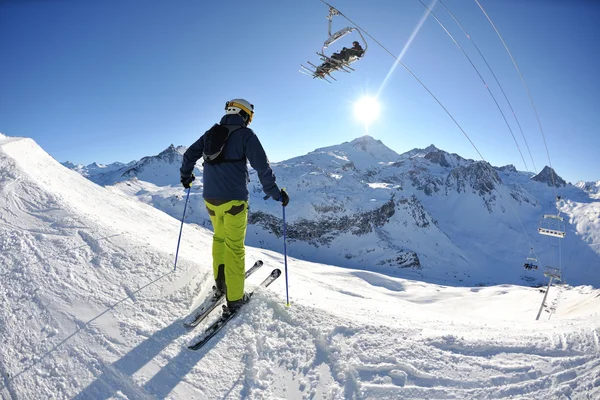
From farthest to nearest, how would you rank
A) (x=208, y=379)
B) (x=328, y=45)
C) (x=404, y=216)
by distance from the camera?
(x=404, y=216) → (x=328, y=45) → (x=208, y=379)

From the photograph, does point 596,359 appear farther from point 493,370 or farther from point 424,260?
point 424,260

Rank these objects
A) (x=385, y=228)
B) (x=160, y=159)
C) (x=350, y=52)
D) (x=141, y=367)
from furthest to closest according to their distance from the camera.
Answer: (x=160, y=159) < (x=385, y=228) < (x=350, y=52) < (x=141, y=367)

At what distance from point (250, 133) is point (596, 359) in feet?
15.9

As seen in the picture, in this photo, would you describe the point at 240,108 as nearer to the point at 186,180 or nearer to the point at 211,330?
the point at 186,180

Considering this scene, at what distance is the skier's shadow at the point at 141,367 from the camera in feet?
8.33

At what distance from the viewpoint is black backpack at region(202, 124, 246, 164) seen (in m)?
3.80

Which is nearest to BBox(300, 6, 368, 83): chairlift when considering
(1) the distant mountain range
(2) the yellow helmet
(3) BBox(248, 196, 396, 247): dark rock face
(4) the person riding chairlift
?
(4) the person riding chairlift

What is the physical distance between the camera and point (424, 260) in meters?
81.9

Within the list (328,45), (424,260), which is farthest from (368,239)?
(328,45)

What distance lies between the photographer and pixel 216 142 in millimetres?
3818

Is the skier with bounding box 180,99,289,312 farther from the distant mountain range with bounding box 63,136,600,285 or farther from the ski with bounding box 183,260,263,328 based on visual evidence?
the distant mountain range with bounding box 63,136,600,285

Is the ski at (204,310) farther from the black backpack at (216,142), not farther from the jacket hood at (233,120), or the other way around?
the jacket hood at (233,120)

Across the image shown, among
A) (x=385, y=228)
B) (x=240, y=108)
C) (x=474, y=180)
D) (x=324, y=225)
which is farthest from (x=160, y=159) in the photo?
(x=474, y=180)

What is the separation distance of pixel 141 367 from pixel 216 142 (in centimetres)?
273
